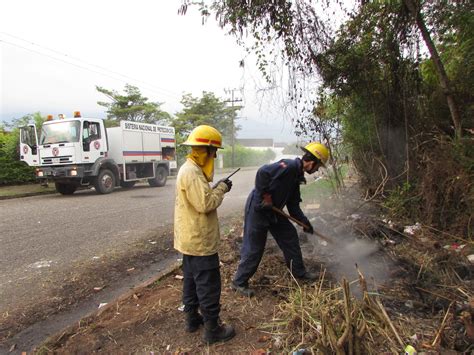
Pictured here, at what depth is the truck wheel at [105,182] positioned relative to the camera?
11.8 m

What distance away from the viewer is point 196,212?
244 cm

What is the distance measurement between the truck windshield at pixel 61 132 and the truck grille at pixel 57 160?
1.77 feet

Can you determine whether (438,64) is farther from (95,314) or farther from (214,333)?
(95,314)

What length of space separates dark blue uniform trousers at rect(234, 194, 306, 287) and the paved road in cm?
245

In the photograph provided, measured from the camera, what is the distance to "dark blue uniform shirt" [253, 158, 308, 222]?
3.24m

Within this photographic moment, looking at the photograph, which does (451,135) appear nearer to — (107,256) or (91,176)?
(107,256)

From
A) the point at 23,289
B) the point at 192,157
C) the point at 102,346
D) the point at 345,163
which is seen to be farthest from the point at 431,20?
the point at 23,289

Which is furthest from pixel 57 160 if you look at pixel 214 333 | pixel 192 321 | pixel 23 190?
pixel 214 333

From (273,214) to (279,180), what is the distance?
1.19ft

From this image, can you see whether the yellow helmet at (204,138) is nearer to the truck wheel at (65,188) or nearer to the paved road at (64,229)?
the paved road at (64,229)

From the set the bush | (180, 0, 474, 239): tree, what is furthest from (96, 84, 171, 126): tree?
(180, 0, 474, 239): tree

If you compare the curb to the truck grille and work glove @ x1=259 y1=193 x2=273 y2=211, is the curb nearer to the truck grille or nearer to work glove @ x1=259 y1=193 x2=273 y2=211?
work glove @ x1=259 y1=193 x2=273 y2=211

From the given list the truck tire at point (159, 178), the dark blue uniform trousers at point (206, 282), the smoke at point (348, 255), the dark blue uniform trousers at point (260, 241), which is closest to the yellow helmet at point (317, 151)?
the dark blue uniform trousers at point (260, 241)

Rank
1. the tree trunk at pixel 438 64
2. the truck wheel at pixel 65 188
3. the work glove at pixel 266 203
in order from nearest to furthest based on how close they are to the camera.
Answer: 1. the work glove at pixel 266 203
2. the tree trunk at pixel 438 64
3. the truck wheel at pixel 65 188
